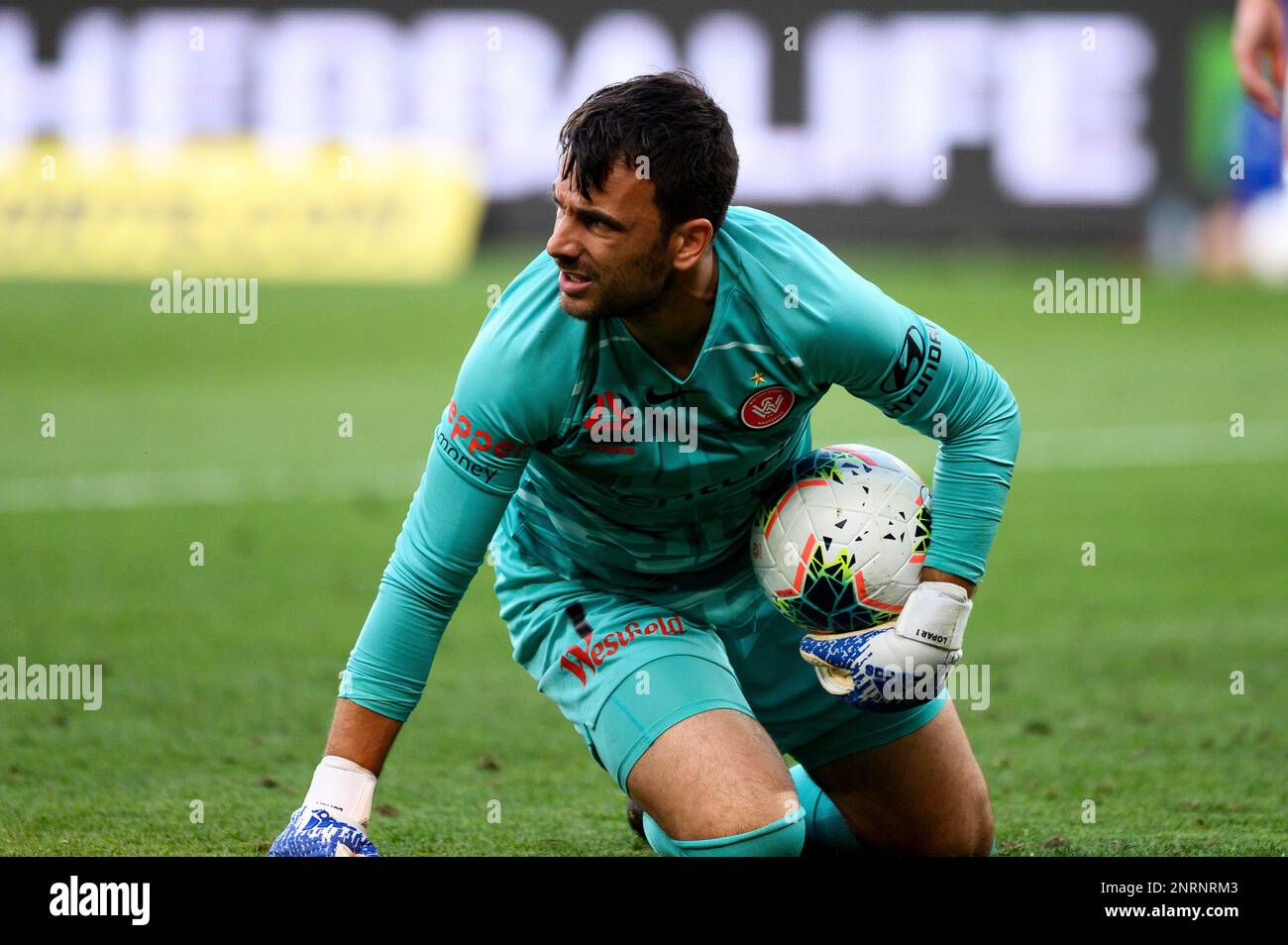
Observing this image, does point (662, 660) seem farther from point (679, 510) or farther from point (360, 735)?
point (360, 735)

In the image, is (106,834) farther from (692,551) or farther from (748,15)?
(748,15)

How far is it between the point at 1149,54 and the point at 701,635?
733 inches

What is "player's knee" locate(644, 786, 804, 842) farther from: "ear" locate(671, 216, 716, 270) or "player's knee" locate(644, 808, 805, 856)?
"ear" locate(671, 216, 716, 270)

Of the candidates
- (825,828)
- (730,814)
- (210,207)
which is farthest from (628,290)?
(210,207)

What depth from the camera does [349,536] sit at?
32.3 feet

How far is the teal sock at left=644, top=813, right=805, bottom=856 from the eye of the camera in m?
4.00

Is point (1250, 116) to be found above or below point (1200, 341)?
above

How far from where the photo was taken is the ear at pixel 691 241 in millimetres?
3998

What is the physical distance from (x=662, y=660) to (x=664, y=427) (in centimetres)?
61

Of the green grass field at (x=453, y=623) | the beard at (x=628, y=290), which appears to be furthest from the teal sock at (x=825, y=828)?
the beard at (x=628, y=290)

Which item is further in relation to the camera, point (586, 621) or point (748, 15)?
point (748, 15)
